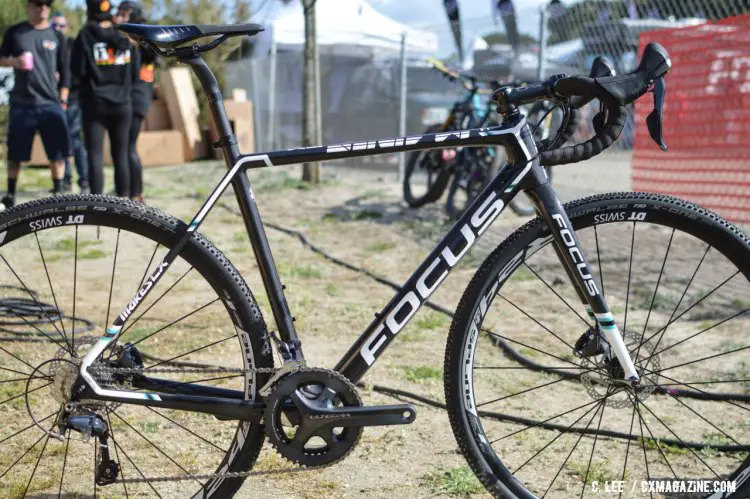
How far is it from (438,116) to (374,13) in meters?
10.0

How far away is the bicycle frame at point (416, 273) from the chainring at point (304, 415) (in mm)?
61

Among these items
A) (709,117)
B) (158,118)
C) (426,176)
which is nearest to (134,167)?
(426,176)

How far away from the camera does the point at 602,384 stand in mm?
2572

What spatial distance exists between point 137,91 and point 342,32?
881cm

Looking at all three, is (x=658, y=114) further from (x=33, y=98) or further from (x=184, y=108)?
(x=184, y=108)

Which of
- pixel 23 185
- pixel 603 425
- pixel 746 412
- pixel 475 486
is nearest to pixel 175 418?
pixel 475 486

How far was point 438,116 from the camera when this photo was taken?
30.3ft

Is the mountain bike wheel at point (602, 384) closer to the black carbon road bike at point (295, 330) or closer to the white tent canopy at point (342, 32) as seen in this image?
the black carbon road bike at point (295, 330)

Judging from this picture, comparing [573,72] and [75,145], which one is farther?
[75,145]

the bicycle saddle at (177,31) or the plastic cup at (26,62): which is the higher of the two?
the bicycle saddle at (177,31)

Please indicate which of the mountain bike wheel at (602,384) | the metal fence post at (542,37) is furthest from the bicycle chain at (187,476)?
the metal fence post at (542,37)

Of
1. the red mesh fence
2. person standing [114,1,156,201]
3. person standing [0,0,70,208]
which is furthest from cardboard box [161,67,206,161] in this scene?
the red mesh fence

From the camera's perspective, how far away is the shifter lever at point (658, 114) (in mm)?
2420

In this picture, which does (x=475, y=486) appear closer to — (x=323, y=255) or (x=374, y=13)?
(x=323, y=255)
